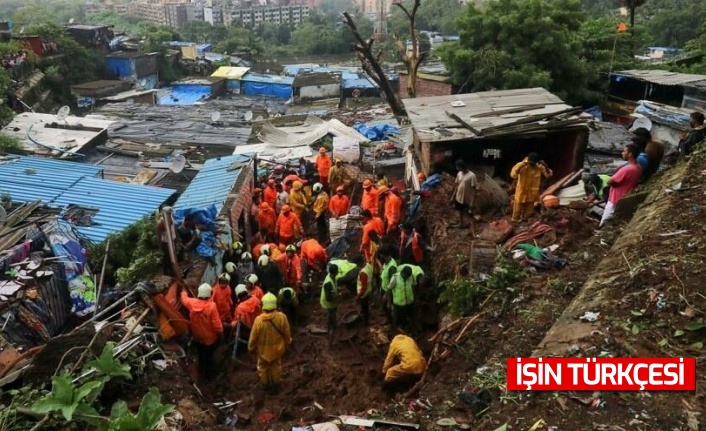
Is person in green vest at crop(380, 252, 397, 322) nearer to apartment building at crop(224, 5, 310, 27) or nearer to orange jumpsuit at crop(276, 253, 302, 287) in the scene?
orange jumpsuit at crop(276, 253, 302, 287)

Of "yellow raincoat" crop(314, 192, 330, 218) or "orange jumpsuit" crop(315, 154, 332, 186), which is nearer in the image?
"yellow raincoat" crop(314, 192, 330, 218)

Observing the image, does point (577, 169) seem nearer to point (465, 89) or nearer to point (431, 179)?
point (431, 179)

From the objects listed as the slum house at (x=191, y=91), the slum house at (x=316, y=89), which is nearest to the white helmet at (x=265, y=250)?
the slum house at (x=316, y=89)

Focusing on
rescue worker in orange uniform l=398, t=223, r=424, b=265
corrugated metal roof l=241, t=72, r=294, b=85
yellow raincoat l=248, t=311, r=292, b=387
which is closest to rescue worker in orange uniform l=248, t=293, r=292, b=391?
yellow raincoat l=248, t=311, r=292, b=387

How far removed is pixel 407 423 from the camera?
16.5 ft

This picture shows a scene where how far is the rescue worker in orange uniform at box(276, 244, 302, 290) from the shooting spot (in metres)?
9.69

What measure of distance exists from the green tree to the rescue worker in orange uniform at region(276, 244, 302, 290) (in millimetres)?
11536

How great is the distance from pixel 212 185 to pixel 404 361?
785 centimetres

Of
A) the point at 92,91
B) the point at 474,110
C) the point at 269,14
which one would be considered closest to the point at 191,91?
the point at 92,91

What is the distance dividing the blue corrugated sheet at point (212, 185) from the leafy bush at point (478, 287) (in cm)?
563

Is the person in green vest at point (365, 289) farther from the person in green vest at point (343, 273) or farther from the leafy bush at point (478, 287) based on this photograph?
the leafy bush at point (478, 287)

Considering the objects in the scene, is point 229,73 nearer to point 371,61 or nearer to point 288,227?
point 371,61

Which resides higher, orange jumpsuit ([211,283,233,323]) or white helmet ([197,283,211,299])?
white helmet ([197,283,211,299])

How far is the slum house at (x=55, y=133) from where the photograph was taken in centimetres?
1548
